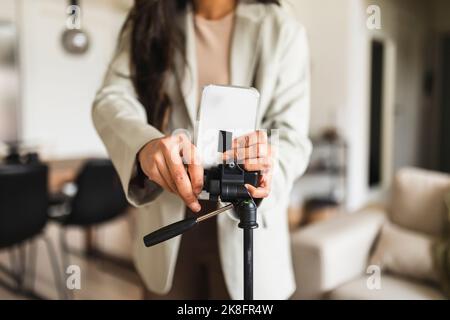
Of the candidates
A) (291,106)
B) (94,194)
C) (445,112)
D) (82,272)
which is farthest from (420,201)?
(445,112)

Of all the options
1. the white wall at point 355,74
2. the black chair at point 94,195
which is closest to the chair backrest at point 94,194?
the black chair at point 94,195

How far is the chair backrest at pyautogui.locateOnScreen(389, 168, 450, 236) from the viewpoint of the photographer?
4.68 feet

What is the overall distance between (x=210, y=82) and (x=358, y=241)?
41.4 inches

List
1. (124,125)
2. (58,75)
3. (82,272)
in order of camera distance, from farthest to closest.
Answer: (58,75) < (82,272) < (124,125)

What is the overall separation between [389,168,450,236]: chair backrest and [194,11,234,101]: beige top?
1.12 metres

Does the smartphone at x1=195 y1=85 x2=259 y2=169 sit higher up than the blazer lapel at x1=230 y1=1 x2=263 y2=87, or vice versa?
the blazer lapel at x1=230 y1=1 x2=263 y2=87

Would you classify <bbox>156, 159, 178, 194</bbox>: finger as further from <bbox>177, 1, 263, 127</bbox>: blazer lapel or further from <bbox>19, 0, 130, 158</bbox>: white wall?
<bbox>19, 0, 130, 158</bbox>: white wall

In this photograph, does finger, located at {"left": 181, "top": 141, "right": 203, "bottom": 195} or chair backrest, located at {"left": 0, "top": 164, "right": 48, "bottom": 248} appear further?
chair backrest, located at {"left": 0, "top": 164, "right": 48, "bottom": 248}

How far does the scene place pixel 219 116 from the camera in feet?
1.23

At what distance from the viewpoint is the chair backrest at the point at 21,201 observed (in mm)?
1632

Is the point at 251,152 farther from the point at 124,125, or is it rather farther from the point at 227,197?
the point at 124,125

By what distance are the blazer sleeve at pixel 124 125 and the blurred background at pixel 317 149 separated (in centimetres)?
22

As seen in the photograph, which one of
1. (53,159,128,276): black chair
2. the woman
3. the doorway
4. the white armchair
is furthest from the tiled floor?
the doorway

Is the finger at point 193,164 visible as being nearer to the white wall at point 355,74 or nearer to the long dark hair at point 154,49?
the long dark hair at point 154,49
